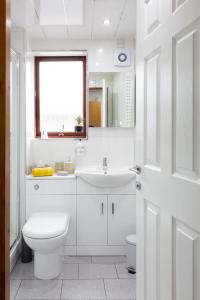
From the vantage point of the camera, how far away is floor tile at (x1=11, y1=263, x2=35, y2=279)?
230 centimetres

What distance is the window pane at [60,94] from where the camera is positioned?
313 cm

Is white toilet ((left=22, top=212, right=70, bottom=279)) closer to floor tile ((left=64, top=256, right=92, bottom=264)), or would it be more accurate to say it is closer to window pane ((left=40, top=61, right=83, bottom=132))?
floor tile ((left=64, top=256, right=92, bottom=264))

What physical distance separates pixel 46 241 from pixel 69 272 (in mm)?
532

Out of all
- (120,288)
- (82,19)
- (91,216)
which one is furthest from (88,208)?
(82,19)

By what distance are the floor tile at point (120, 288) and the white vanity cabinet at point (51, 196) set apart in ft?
2.42

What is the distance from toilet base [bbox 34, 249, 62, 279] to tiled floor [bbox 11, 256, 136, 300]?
5cm

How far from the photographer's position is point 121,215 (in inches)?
105

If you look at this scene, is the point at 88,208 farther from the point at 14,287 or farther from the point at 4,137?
the point at 4,137

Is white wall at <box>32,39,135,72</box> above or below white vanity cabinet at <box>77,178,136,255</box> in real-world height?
above

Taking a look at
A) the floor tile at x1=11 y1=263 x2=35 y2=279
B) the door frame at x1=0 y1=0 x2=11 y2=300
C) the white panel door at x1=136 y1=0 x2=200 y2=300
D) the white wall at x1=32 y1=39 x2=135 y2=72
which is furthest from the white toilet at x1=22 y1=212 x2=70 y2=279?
the white wall at x1=32 y1=39 x2=135 y2=72

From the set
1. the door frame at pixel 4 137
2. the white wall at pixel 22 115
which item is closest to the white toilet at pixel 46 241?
the white wall at pixel 22 115

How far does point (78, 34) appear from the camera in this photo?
2799 mm

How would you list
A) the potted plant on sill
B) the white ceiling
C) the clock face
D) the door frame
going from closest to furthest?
the door frame
the white ceiling
the clock face
the potted plant on sill

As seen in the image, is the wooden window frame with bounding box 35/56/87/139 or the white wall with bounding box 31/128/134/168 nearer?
the white wall with bounding box 31/128/134/168
